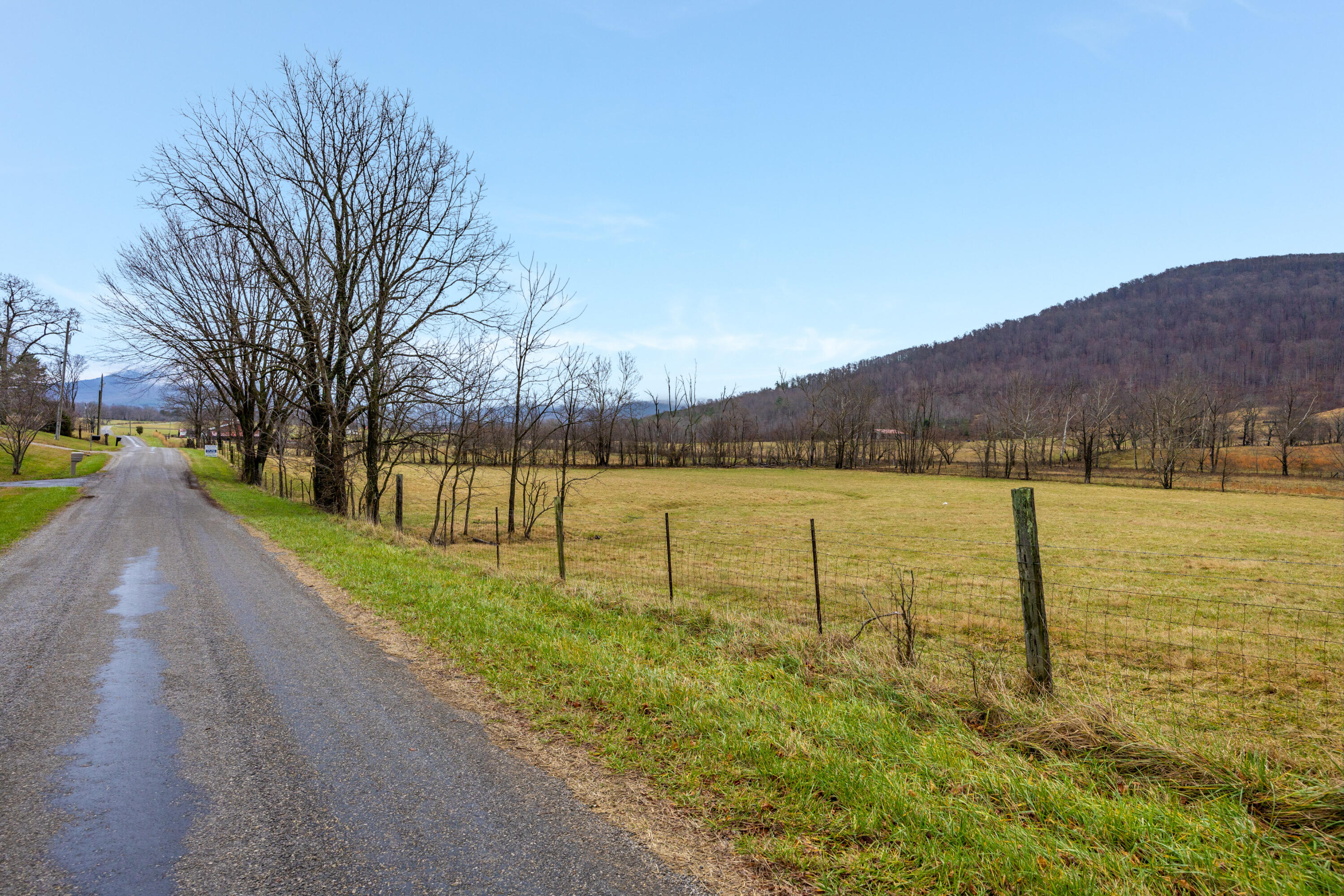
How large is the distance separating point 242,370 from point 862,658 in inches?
1309

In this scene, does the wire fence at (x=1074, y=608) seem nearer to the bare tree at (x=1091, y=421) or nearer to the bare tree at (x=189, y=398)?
the bare tree at (x=189, y=398)

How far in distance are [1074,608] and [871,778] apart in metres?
11.2

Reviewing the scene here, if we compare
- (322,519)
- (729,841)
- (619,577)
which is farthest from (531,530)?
(729,841)

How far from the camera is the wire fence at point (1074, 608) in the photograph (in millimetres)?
7111

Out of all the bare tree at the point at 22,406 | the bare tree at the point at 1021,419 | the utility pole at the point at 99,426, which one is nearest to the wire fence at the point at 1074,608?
the bare tree at the point at 22,406

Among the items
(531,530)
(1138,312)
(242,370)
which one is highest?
(1138,312)

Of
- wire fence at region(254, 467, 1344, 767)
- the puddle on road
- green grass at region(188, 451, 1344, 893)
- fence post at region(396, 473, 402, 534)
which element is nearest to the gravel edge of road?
green grass at region(188, 451, 1344, 893)

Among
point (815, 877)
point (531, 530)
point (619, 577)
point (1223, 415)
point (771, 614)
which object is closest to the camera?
point (815, 877)

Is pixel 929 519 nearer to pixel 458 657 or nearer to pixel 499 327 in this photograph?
pixel 499 327

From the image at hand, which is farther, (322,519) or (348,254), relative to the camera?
(348,254)

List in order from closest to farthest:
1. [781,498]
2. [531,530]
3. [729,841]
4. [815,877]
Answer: [815,877]
[729,841]
[531,530]
[781,498]

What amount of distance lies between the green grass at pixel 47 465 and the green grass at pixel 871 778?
38.8 metres

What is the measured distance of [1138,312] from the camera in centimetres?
19388

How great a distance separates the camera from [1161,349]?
16562 cm
